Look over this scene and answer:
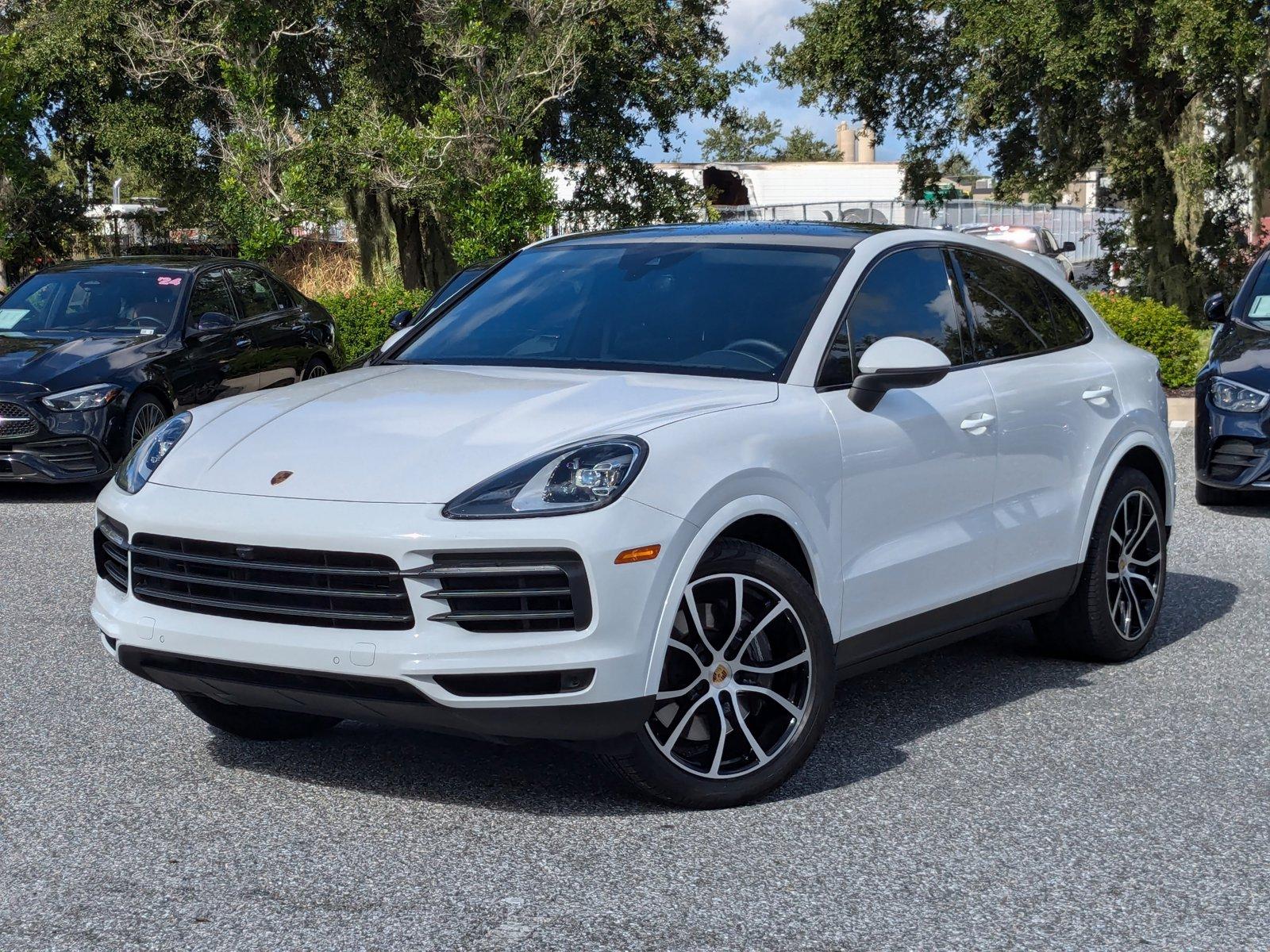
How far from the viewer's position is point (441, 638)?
416 centimetres

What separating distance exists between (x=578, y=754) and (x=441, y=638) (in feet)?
3.91

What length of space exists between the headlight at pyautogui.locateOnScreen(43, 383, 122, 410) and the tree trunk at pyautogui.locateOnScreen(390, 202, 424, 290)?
20726 mm

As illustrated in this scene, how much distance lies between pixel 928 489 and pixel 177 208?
104ft

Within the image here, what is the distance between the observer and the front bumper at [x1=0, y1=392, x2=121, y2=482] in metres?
11.2

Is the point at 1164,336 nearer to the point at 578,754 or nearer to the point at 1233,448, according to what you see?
the point at 1233,448

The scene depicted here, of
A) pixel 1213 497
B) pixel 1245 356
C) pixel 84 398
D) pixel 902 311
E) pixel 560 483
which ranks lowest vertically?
pixel 1213 497

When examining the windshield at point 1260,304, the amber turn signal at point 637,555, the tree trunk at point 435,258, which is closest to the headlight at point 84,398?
the windshield at point 1260,304

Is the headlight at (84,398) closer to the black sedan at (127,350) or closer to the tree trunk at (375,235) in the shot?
the black sedan at (127,350)

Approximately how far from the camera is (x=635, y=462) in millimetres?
4324

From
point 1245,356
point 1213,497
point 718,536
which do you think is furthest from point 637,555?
point 1213,497

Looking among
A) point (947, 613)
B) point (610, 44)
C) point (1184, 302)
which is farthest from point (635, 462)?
point (610, 44)

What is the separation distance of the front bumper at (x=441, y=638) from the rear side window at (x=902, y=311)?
1.18 meters

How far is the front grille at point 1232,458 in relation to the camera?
9953 millimetres

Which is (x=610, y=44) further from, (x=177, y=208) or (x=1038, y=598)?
(x=1038, y=598)
